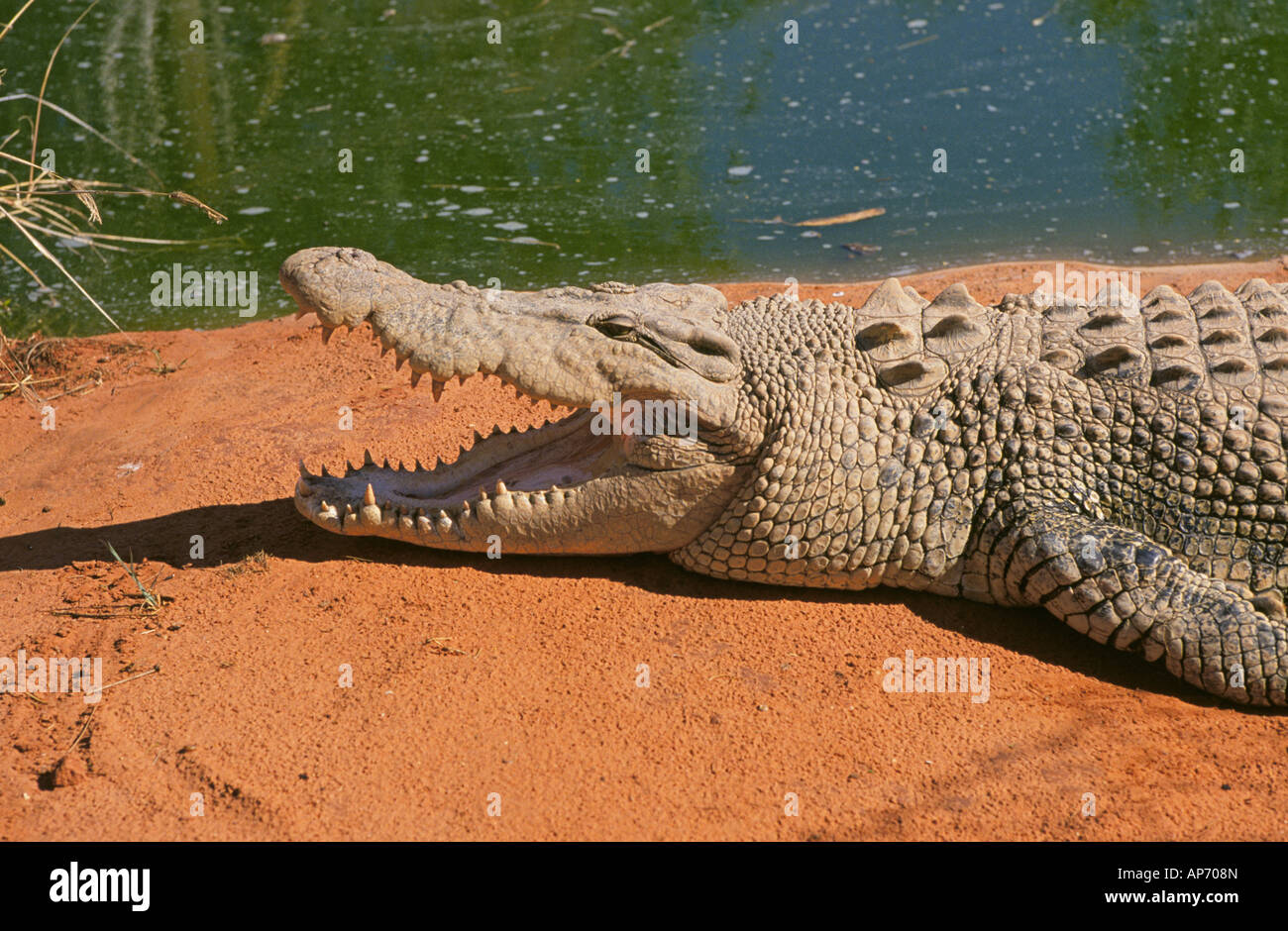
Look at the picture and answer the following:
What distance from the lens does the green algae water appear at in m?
8.69

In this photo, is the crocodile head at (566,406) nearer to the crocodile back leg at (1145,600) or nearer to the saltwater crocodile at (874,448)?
the saltwater crocodile at (874,448)

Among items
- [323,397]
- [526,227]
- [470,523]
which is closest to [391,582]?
[470,523]

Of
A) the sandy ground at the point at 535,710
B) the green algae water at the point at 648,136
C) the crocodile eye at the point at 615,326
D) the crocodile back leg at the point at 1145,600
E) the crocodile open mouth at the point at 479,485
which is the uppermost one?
the green algae water at the point at 648,136

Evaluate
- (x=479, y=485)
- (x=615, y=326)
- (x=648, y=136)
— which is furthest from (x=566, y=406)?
(x=648, y=136)

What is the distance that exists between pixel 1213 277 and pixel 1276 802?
4863mm

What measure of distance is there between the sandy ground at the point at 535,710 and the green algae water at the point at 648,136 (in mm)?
3828

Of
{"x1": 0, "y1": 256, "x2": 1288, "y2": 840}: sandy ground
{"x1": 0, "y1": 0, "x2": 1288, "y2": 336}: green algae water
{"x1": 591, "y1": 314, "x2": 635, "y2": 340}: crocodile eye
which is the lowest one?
{"x1": 0, "y1": 256, "x2": 1288, "y2": 840}: sandy ground

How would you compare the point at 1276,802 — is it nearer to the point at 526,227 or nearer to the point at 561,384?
the point at 561,384

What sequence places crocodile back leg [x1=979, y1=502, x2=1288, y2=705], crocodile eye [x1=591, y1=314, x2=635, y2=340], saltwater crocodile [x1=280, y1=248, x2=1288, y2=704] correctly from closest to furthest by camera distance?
1. crocodile back leg [x1=979, y1=502, x2=1288, y2=705]
2. saltwater crocodile [x1=280, y1=248, x2=1288, y2=704]
3. crocodile eye [x1=591, y1=314, x2=635, y2=340]

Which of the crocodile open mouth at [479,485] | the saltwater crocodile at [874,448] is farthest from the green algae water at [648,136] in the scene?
the saltwater crocodile at [874,448]

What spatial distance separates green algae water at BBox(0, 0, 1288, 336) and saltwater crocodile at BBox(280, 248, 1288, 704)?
3.63 meters

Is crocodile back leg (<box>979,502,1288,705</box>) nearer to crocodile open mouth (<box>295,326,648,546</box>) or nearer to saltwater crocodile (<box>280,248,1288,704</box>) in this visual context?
saltwater crocodile (<box>280,248,1288,704</box>)

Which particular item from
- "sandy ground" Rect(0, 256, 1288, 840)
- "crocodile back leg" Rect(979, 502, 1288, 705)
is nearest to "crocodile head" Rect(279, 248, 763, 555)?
"sandy ground" Rect(0, 256, 1288, 840)

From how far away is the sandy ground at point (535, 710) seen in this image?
3.71m
